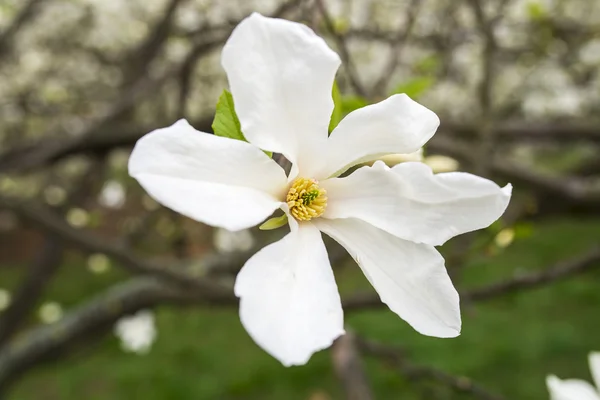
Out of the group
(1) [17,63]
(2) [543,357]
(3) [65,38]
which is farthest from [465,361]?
(1) [17,63]

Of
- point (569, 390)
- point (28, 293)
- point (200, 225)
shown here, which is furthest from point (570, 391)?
point (200, 225)

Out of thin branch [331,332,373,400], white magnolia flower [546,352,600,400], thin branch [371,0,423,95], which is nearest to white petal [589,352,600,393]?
white magnolia flower [546,352,600,400]

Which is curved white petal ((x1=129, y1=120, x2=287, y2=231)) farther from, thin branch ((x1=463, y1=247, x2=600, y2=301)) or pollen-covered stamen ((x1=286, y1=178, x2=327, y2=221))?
thin branch ((x1=463, y1=247, x2=600, y2=301))

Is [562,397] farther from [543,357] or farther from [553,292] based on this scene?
[553,292]

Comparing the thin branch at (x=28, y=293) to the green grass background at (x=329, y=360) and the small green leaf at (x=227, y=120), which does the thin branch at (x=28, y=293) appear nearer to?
the green grass background at (x=329, y=360)

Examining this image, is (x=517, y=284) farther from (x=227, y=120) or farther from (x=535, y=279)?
(x=227, y=120)

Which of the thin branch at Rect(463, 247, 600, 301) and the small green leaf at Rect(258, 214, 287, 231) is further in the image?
the thin branch at Rect(463, 247, 600, 301)
